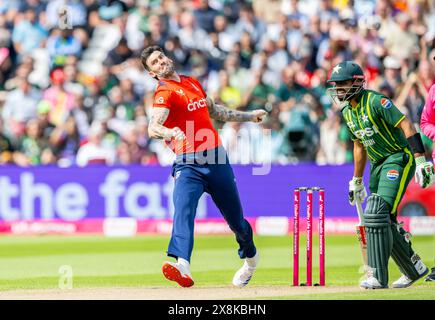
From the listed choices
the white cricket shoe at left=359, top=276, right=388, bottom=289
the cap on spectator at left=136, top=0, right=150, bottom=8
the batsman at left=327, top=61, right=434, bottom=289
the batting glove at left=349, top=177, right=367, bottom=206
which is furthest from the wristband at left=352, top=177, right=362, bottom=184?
the cap on spectator at left=136, top=0, right=150, bottom=8

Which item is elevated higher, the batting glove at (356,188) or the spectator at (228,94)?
the spectator at (228,94)

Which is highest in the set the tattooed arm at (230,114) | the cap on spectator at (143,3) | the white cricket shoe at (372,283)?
the cap on spectator at (143,3)

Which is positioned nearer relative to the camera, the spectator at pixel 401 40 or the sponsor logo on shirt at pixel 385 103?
the sponsor logo on shirt at pixel 385 103

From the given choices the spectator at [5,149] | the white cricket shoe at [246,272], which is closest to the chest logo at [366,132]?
the white cricket shoe at [246,272]

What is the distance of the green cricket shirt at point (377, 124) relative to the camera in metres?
10.3

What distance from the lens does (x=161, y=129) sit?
10.3 m

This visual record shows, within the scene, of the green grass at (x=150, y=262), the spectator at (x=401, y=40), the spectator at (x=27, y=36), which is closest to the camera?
the green grass at (x=150, y=262)

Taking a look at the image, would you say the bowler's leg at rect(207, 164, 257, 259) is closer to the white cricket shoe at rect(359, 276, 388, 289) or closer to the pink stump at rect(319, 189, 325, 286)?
the pink stump at rect(319, 189, 325, 286)

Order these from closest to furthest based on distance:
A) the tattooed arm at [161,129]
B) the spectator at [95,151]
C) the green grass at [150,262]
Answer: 1. the tattooed arm at [161,129]
2. the green grass at [150,262]
3. the spectator at [95,151]

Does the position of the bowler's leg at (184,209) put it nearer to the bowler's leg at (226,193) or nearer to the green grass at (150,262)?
the bowler's leg at (226,193)

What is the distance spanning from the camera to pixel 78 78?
21.6 m

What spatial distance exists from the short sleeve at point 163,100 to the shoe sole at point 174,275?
150 centimetres

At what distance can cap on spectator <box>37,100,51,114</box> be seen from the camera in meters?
21.0
